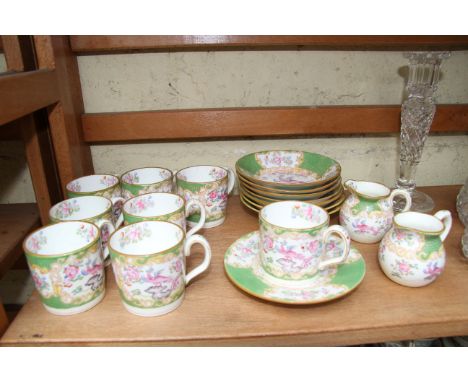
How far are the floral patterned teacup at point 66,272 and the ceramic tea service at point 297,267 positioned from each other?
217 mm

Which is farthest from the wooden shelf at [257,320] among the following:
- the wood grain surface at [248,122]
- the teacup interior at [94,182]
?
the wood grain surface at [248,122]

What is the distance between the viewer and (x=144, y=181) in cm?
89

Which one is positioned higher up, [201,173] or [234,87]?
[234,87]

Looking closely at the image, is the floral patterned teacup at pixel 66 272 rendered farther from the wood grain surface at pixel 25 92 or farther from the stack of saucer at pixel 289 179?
the stack of saucer at pixel 289 179

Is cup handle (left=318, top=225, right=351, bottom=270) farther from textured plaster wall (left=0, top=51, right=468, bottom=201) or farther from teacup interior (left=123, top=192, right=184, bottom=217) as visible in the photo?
textured plaster wall (left=0, top=51, right=468, bottom=201)

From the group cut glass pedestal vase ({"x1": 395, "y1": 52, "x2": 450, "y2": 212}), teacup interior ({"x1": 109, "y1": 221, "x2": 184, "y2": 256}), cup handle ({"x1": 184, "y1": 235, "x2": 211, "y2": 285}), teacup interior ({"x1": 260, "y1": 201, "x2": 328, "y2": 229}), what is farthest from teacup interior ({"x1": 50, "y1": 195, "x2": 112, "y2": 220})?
cut glass pedestal vase ({"x1": 395, "y1": 52, "x2": 450, "y2": 212})

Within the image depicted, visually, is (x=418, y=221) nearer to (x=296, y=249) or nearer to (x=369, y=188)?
(x=369, y=188)

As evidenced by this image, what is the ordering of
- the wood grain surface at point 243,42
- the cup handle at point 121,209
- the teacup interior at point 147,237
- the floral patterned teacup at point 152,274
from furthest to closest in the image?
the wood grain surface at point 243,42, the cup handle at point 121,209, the teacup interior at point 147,237, the floral patterned teacup at point 152,274

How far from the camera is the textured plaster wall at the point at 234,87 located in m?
0.93

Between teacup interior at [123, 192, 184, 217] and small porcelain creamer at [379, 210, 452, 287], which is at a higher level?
teacup interior at [123, 192, 184, 217]

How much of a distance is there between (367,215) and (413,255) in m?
0.13

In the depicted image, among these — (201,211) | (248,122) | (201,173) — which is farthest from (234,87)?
(201,211)

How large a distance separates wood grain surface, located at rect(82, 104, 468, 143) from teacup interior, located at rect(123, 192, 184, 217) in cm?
23

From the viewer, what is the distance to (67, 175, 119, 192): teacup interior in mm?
828
